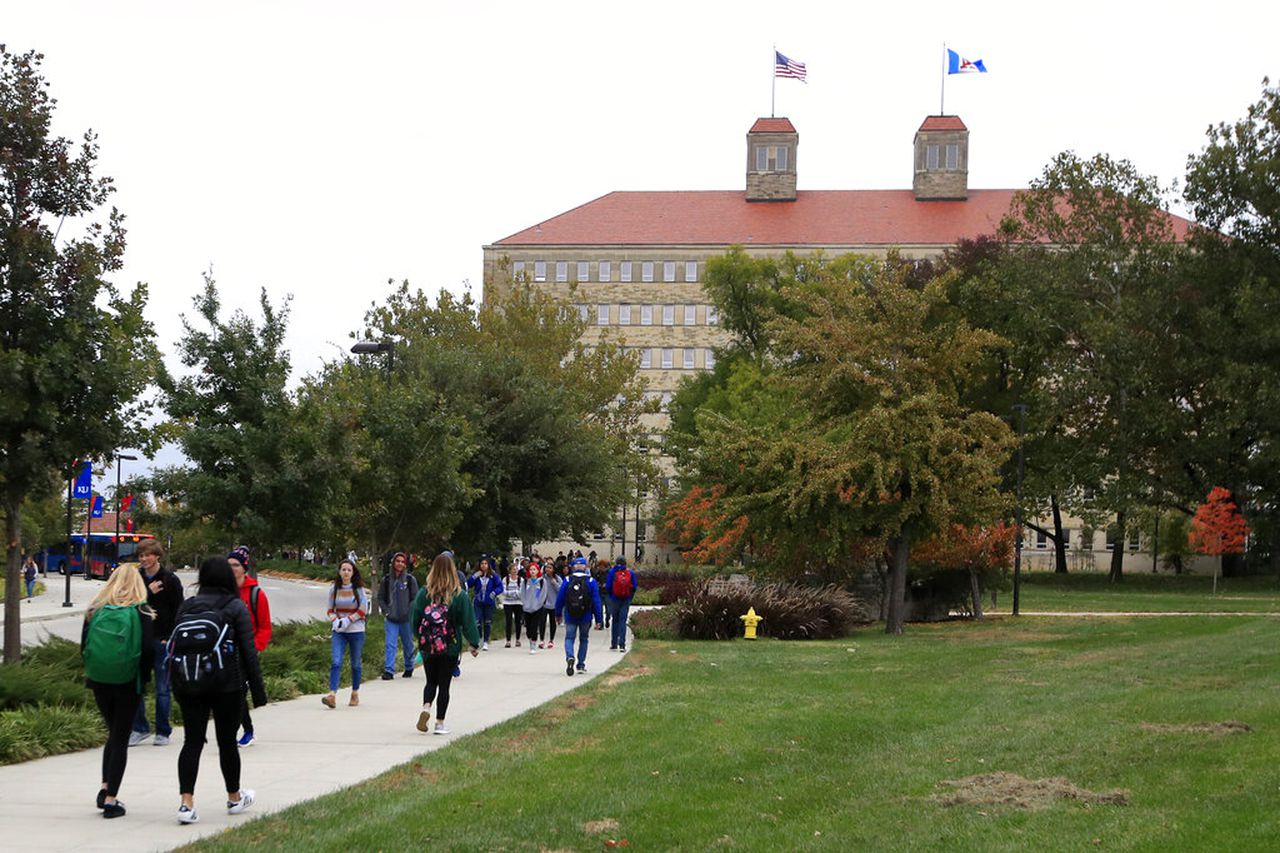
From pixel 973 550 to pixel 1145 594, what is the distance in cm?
2284

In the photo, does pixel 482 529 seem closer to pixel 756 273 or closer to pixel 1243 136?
pixel 1243 136

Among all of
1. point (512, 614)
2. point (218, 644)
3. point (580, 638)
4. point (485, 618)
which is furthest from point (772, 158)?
point (218, 644)

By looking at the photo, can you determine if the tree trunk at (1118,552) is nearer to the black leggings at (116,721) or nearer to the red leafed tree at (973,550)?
the red leafed tree at (973,550)

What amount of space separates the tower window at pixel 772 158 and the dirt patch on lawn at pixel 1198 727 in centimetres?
11164

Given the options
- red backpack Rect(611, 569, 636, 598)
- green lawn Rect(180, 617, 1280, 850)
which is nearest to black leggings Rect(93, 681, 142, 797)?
green lawn Rect(180, 617, 1280, 850)

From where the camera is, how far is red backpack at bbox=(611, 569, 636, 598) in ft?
76.8

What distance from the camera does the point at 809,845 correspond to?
308 inches

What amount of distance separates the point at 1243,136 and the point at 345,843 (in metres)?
51.9

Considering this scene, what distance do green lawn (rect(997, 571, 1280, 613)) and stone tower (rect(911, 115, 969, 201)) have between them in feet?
184

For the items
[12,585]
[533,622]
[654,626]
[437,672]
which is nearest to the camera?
[437,672]

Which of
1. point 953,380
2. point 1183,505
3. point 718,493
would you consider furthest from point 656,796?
point 1183,505

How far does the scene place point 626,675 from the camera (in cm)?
1955

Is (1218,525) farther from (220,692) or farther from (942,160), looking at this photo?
(942,160)

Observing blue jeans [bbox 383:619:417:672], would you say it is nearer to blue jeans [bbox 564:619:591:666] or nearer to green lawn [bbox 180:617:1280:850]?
blue jeans [bbox 564:619:591:666]
